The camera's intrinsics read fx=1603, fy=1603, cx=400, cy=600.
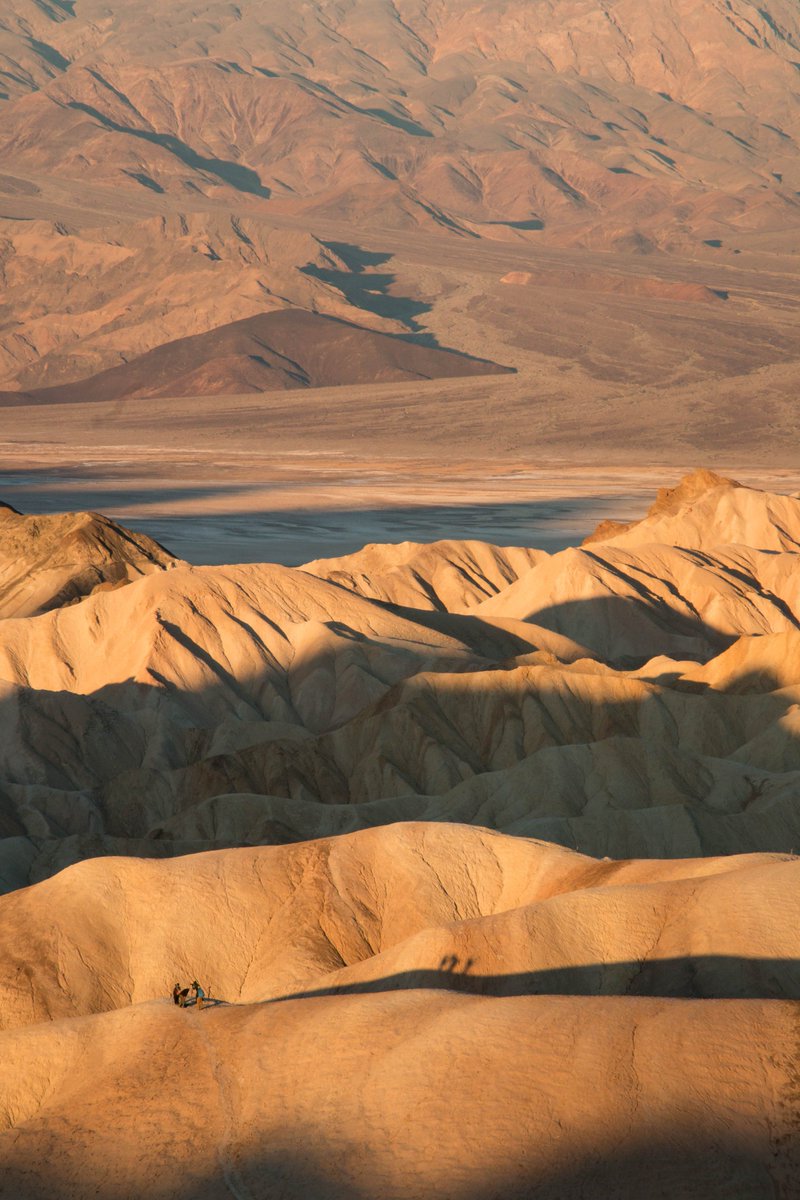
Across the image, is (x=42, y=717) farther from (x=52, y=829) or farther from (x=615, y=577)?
(x=615, y=577)

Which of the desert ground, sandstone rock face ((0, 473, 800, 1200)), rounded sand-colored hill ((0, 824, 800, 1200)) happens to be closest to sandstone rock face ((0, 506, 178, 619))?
the desert ground

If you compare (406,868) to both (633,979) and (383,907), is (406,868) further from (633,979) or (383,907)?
(633,979)

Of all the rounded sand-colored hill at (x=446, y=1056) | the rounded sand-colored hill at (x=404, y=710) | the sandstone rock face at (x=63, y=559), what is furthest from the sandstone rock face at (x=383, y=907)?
the sandstone rock face at (x=63, y=559)

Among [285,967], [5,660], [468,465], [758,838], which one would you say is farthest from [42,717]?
[468,465]

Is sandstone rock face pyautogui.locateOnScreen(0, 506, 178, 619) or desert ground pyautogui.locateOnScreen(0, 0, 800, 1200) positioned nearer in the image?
desert ground pyautogui.locateOnScreen(0, 0, 800, 1200)

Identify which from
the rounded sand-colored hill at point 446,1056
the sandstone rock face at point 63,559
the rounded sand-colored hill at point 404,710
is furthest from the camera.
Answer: the sandstone rock face at point 63,559

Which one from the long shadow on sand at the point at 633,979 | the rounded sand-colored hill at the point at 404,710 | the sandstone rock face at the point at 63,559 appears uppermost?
the long shadow on sand at the point at 633,979

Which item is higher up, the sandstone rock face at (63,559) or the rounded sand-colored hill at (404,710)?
the rounded sand-colored hill at (404,710)

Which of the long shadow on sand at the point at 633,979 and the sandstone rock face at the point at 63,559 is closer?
the long shadow on sand at the point at 633,979

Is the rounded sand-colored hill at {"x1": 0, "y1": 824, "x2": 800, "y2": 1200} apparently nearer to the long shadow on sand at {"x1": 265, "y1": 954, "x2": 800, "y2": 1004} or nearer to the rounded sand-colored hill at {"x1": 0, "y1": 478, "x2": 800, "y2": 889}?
the long shadow on sand at {"x1": 265, "y1": 954, "x2": 800, "y2": 1004}

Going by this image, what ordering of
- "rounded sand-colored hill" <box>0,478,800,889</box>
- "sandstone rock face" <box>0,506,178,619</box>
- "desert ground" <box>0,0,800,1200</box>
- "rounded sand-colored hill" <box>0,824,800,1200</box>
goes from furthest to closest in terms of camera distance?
1. "sandstone rock face" <box>0,506,178,619</box>
2. "rounded sand-colored hill" <box>0,478,800,889</box>
3. "desert ground" <box>0,0,800,1200</box>
4. "rounded sand-colored hill" <box>0,824,800,1200</box>

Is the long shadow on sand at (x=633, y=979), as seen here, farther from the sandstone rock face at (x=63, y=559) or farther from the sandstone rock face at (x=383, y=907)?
the sandstone rock face at (x=63, y=559)
